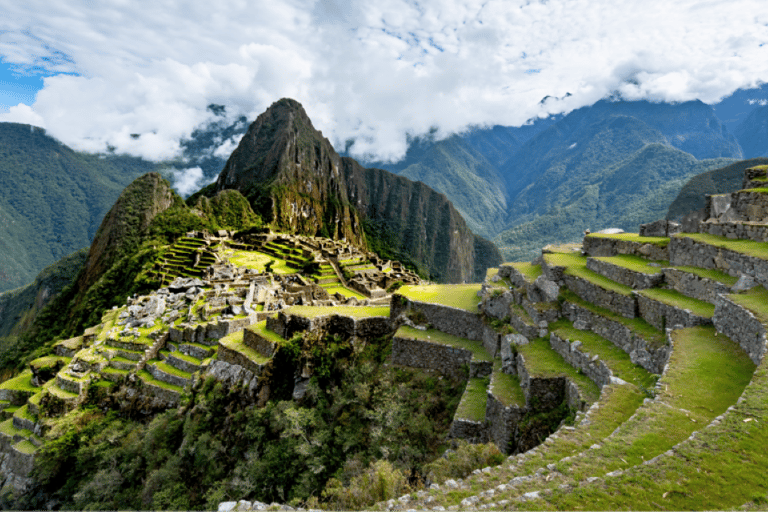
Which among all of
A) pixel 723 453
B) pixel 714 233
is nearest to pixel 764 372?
pixel 723 453

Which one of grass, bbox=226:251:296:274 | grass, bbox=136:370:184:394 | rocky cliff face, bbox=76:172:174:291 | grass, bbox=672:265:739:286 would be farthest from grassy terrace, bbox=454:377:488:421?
rocky cliff face, bbox=76:172:174:291

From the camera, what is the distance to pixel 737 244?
34.2 feet

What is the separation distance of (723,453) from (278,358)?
15009 millimetres

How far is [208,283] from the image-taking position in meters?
38.3

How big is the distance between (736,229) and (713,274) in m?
2.45

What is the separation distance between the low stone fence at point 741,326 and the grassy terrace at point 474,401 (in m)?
6.11

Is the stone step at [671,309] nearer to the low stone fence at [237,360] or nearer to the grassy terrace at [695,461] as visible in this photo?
the grassy terrace at [695,461]

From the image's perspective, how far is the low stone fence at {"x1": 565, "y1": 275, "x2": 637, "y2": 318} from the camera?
10.7m

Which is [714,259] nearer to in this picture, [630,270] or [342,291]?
[630,270]

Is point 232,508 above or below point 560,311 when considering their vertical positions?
below

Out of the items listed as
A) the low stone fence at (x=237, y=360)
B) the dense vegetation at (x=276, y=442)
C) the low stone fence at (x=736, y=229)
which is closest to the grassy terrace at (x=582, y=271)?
the low stone fence at (x=736, y=229)

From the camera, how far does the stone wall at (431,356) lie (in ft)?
47.0

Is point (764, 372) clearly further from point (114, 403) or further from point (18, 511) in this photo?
point (18, 511)

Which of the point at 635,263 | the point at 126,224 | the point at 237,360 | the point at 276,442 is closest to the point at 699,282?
the point at 635,263
